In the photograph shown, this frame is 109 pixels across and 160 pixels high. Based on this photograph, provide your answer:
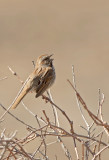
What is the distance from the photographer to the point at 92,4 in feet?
96.5

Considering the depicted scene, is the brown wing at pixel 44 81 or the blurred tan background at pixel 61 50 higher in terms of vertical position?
the blurred tan background at pixel 61 50

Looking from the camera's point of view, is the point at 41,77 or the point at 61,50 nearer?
the point at 41,77

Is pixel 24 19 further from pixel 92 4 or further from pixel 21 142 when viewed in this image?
pixel 21 142

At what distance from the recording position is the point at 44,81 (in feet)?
24.6

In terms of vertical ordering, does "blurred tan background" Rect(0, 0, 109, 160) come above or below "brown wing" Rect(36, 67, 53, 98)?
above

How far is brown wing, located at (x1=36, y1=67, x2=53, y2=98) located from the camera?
7.26 metres

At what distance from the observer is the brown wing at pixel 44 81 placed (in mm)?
7264

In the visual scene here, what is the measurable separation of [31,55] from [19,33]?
279cm

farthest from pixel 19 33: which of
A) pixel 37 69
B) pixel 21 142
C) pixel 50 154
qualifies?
pixel 21 142

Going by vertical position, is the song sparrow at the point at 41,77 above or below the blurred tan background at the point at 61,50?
below

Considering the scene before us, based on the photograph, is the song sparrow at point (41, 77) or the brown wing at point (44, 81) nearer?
the brown wing at point (44, 81)

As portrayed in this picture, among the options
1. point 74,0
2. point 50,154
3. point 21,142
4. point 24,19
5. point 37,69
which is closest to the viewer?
point 21,142

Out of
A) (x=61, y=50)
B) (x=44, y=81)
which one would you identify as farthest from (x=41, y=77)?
(x=61, y=50)

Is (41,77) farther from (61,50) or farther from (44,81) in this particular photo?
(61,50)
